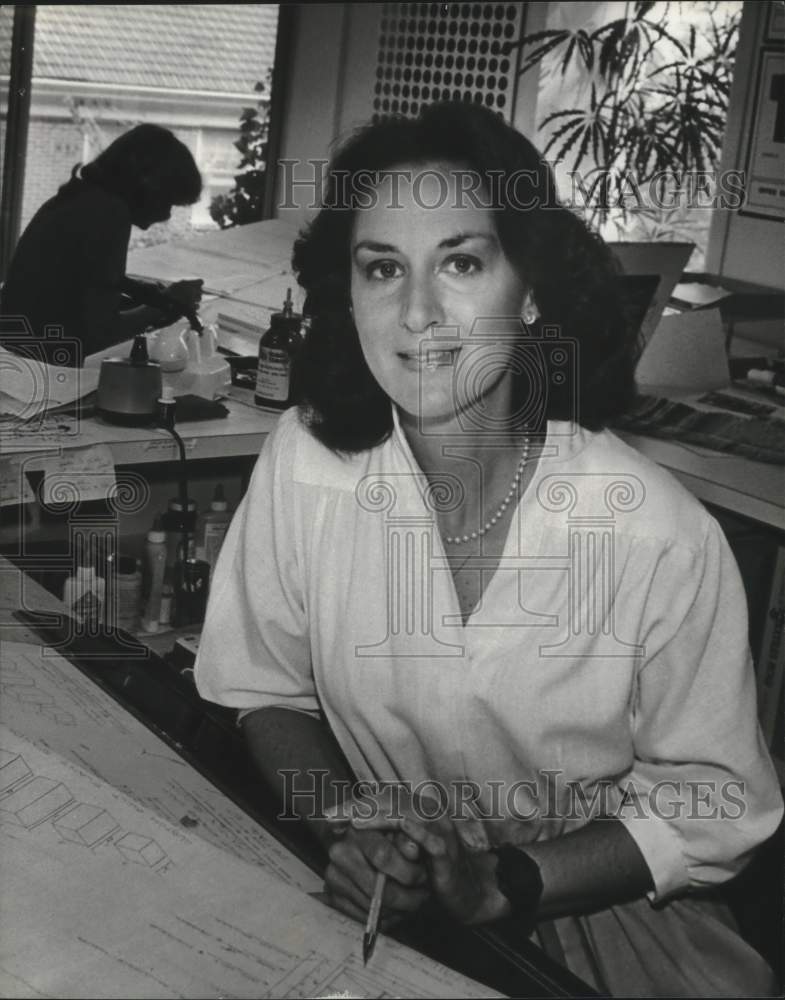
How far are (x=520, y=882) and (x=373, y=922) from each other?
0.23 meters

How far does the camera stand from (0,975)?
72 cm

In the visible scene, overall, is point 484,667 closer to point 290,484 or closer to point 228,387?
point 290,484

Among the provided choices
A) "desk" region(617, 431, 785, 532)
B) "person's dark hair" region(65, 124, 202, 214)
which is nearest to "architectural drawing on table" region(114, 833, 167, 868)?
"desk" region(617, 431, 785, 532)

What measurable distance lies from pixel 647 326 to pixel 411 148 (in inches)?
47.4

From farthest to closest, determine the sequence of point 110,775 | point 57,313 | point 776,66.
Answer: point 776,66 → point 57,313 → point 110,775

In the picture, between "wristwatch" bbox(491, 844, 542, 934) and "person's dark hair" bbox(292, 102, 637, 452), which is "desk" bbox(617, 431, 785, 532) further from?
"wristwatch" bbox(491, 844, 542, 934)

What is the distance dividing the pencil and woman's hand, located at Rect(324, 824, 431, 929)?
0.06ft

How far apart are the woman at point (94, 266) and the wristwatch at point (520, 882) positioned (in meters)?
1.16

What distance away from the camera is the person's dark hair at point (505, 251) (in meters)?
1.04

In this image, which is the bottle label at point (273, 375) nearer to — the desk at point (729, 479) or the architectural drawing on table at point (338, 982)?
the desk at point (729, 479)

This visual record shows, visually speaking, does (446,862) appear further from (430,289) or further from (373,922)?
(430,289)

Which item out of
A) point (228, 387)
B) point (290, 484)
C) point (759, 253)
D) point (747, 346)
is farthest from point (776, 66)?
point (290, 484)

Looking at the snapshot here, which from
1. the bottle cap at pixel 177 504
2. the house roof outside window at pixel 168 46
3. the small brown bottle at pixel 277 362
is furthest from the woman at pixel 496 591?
the bottle cap at pixel 177 504

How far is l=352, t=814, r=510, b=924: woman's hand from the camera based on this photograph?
84 centimetres
